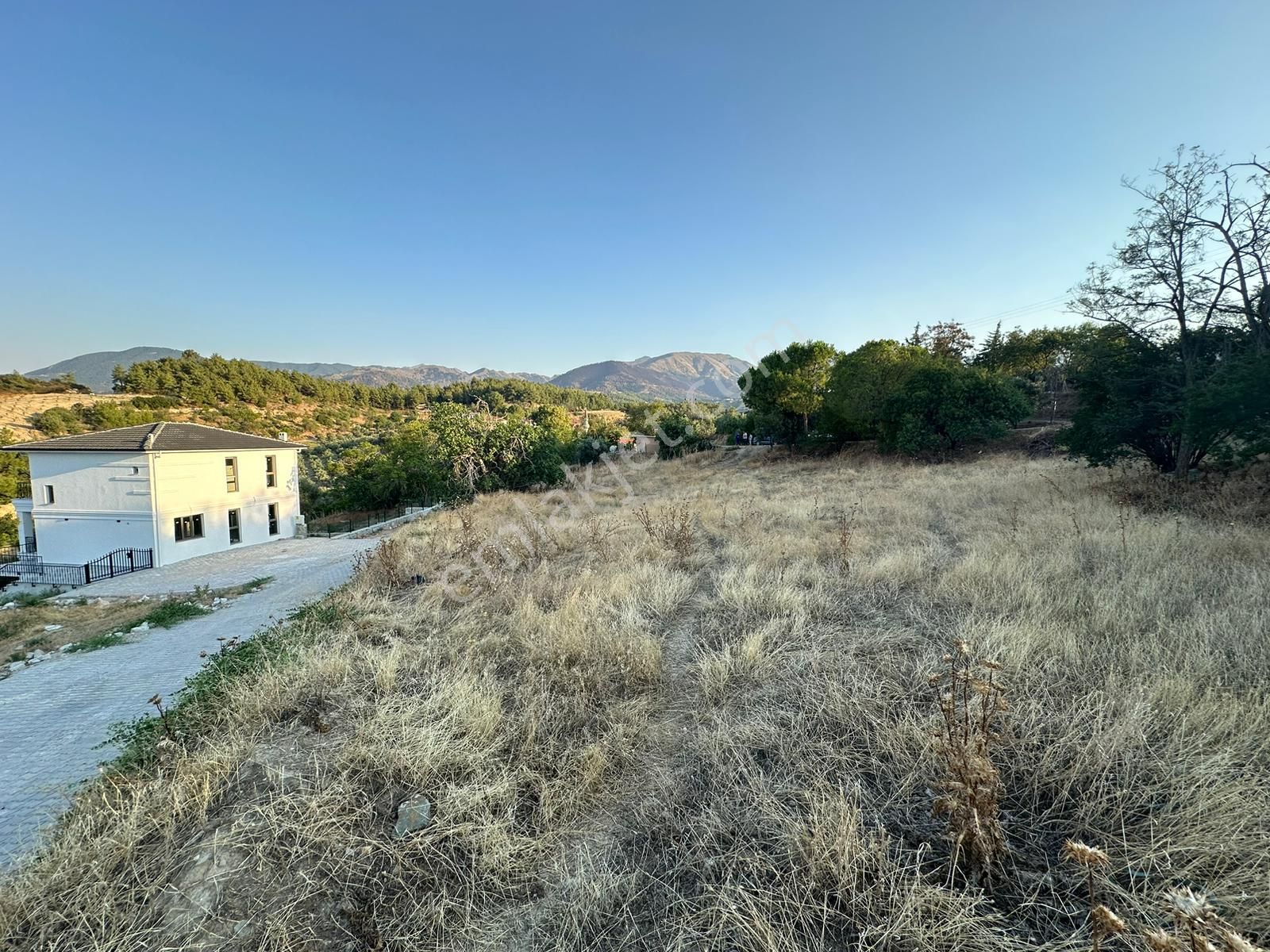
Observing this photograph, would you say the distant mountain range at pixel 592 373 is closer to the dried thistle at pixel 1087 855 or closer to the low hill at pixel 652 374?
the low hill at pixel 652 374

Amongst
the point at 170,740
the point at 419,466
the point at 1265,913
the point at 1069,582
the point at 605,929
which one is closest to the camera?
the point at 1265,913

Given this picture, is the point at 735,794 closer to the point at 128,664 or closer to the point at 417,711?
the point at 417,711

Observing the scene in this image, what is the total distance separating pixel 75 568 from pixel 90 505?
2410mm

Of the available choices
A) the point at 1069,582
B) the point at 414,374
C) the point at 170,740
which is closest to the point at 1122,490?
the point at 1069,582

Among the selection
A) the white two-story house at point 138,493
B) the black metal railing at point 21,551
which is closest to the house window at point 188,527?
the white two-story house at point 138,493

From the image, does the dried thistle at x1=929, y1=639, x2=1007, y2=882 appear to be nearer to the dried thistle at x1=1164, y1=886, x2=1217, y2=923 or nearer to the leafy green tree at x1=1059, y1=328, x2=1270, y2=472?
the dried thistle at x1=1164, y1=886, x2=1217, y2=923

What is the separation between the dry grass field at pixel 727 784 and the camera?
1.72 m

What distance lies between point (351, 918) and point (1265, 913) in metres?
3.21

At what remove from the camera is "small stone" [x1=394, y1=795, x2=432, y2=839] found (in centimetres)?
231

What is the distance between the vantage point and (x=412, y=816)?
2.35 meters

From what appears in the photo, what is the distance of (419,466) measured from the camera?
958 inches

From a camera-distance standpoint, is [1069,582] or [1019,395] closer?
[1069,582]

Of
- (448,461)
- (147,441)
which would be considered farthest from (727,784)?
(147,441)

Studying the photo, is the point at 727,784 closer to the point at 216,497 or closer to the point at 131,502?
the point at 216,497
